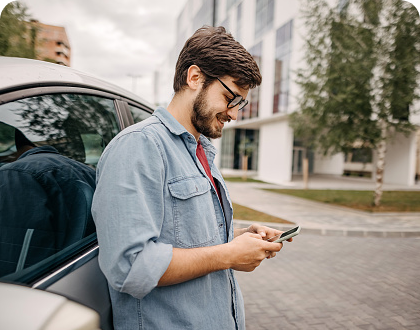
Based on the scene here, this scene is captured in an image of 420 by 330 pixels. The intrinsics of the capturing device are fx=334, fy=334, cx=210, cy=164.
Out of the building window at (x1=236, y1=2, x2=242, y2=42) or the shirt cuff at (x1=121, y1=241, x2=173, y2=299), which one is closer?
the shirt cuff at (x1=121, y1=241, x2=173, y2=299)

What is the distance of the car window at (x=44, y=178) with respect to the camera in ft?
3.88

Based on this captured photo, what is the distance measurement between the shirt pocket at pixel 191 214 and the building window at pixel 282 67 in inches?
888

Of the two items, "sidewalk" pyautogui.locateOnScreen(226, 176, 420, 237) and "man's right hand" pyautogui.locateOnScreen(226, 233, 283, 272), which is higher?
"man's right hand" pyautogui.locateOnScreen(226, 233, 283, 272)

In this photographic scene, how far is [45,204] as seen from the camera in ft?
4.44

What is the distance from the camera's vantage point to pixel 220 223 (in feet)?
4.53

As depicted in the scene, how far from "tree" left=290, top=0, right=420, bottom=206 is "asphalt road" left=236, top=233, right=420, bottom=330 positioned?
18.0ft

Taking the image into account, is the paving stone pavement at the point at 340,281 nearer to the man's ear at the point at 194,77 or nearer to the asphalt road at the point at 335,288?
the asphalt road at the point at 335,288

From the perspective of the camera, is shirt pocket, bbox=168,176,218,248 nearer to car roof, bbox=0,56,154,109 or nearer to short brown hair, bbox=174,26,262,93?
short brown hair, bbox=174,26,262,93

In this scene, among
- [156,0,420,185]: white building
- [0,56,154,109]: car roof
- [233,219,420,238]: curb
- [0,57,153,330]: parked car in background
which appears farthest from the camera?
[156,0,420,185]: white building

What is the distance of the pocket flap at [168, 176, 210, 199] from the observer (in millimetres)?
1188

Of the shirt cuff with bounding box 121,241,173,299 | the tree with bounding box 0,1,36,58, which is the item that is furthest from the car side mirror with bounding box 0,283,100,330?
the tree with bounding box 0,1,36,58

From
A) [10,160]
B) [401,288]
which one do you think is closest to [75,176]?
[10,160]

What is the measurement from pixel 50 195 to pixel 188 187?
2.00 feet

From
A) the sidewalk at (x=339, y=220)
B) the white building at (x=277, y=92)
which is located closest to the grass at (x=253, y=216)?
the sidewalk at (x=339, y=220)
